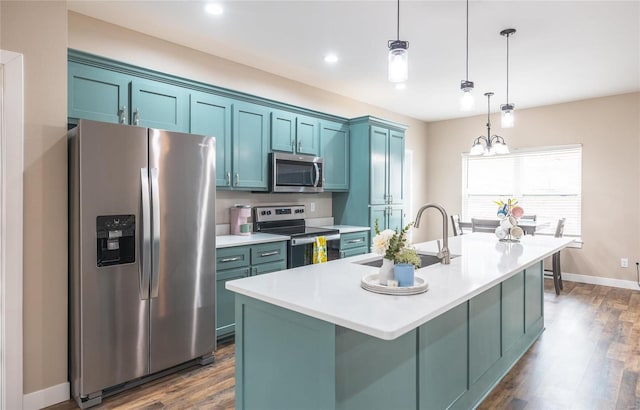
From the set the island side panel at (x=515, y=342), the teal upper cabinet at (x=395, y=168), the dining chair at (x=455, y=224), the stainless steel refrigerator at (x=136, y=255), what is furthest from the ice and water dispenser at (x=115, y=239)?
the dining chair at (x=455, y=224)

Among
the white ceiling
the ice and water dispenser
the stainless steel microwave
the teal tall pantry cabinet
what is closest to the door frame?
the ice and water dispenser

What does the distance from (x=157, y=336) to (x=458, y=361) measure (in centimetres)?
196

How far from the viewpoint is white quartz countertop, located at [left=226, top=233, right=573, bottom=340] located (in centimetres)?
133

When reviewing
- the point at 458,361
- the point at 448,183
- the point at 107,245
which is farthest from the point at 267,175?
the point at 448,183

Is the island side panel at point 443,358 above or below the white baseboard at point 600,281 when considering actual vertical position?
above

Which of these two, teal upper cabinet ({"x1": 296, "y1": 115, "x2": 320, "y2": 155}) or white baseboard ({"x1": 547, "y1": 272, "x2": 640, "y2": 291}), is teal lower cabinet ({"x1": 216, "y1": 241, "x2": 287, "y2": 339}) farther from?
white baseboard ({"x1": 547, "y1": 272, "x2": 640, "y2": 291})

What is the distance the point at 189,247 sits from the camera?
274 cm

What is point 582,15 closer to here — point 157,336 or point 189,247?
point 189,247

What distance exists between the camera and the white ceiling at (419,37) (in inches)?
110

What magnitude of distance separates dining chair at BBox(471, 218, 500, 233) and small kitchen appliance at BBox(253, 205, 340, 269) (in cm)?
220

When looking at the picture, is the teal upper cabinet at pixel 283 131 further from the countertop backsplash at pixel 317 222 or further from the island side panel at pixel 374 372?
the island side panel at pixel 374 372

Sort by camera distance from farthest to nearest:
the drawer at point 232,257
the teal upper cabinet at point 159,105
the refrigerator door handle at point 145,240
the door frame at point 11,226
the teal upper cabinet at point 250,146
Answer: the teal upper cabinet at point 250,146 < the drawer at point 232,257 < the teal upper cabinet at point 159,105 < the refrigerator door handle at point 145,240 < the door frame at point 11,226

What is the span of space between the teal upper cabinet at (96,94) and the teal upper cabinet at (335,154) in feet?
7.47

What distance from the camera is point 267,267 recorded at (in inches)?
137
